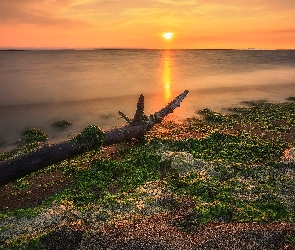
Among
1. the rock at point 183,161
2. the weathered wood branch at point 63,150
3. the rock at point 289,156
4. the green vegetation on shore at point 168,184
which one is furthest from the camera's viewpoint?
the rock at point 289,156

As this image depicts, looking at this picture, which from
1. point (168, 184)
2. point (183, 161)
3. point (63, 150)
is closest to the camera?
point (168, 184)

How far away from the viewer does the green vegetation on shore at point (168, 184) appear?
7281 millimetres

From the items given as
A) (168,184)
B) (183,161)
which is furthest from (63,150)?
(183,161)

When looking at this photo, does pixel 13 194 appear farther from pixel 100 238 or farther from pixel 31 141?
pixel 31 141

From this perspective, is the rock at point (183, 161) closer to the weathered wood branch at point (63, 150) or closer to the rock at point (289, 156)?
the weathered wood branch at point (63, 150)

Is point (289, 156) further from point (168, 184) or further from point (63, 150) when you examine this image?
point (63, 150)

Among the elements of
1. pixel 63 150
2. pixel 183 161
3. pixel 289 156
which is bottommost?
pixel 183 161

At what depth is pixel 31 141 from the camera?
48.5ft

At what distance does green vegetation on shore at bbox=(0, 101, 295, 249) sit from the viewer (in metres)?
7.28

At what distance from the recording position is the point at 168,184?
8.99m

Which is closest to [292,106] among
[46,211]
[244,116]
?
[244,116]

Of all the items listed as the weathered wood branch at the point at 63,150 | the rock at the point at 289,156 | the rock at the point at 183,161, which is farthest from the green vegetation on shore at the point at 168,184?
the weathered wood branch at the point at 63,150

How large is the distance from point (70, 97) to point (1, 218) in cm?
2154

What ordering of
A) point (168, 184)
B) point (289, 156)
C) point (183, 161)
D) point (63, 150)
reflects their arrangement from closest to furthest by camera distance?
point (168, 184), point (63, 150), point (183, 161), point (289, 156)
